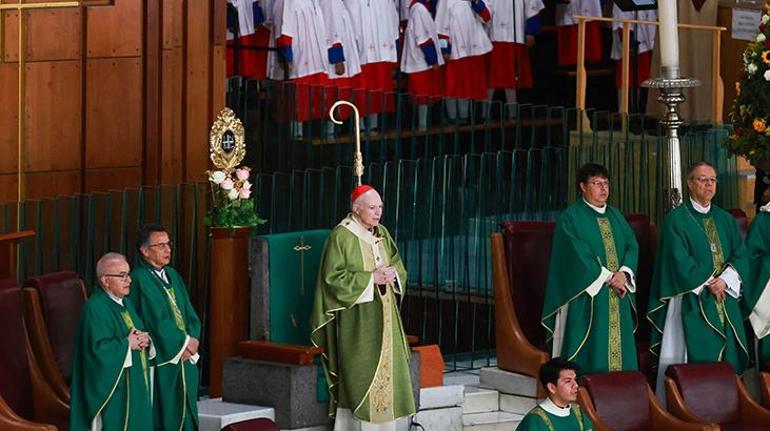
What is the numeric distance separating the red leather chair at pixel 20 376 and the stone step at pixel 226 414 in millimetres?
787

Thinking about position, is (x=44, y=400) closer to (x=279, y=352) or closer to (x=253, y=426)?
(x=279, y=352)

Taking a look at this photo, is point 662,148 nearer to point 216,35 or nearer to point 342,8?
point 216,35

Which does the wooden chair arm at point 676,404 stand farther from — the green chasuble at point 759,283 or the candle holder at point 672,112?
the candle holder at point 672,112

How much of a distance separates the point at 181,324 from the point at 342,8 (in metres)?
7.54

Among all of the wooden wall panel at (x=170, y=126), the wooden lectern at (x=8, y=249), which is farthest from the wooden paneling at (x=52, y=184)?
the wooden lectern at (x=8, y=249)

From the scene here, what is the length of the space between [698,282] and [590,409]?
1216 millimetres

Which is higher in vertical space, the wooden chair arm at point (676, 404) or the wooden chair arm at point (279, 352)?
the wooden chair arm at point (279, 352)

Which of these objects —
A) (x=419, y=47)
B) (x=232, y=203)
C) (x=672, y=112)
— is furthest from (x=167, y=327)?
(x=419, y=47)

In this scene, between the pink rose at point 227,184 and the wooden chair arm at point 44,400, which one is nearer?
the wooden chair arm at point 44,400

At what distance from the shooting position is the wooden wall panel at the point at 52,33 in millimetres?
13047

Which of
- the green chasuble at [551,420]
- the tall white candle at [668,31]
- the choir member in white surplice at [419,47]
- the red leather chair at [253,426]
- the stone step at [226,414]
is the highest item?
the choir member in white surplice at [419,47]

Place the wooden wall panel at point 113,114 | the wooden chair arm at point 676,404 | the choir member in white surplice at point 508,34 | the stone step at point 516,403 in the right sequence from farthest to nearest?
the choir member in white surplice at point 508,34 < the wooden wall panel at point 113,114 < the stone step at point 516,403 < the wooden chair arm at point 676,404

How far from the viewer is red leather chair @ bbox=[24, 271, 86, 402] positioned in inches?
394

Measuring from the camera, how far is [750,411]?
35.9ft
